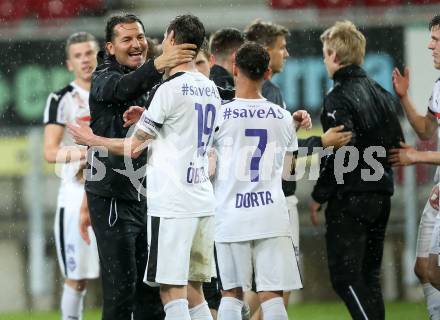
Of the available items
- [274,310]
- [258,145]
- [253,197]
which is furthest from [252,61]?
[274,310]

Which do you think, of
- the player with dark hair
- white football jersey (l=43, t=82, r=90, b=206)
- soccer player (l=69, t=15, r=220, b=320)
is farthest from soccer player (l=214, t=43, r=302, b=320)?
white football jersey (l=43, t=82, r=90, b=206)

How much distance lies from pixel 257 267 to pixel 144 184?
31.6 inches

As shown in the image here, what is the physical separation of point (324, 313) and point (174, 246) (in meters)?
3.95

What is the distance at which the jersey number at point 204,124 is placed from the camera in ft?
17.7

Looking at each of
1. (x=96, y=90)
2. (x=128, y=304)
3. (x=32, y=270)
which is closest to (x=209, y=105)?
(x=96, y=90)

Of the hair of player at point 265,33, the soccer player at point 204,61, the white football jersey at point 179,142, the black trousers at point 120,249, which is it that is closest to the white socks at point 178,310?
the white football jersey at point 179,142

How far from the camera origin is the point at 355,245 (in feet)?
21.5

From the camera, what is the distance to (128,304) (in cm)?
579

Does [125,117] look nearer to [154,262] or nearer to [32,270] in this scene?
[154,262]

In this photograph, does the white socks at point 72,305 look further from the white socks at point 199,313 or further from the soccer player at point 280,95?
the white socks at point 199,313

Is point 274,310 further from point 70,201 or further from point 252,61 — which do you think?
point 70,201

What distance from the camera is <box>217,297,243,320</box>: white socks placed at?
19.1ft

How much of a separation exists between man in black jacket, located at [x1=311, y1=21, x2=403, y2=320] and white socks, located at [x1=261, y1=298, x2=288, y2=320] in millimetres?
864

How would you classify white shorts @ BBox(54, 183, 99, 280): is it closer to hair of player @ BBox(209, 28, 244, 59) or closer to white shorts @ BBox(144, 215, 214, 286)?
hair of player @ BBox(209, 28, 244, 59)
